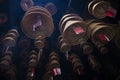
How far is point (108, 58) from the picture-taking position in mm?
2654

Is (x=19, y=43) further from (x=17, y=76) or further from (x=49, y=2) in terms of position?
(x=49, y=2)

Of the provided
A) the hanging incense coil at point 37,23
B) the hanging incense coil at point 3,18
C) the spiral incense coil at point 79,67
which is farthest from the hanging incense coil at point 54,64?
the hanging incense coil at point 3,18

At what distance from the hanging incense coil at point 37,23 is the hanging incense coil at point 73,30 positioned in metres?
0.16

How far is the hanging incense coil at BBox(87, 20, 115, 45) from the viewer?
7.22 ft

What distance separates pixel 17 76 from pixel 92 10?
3.97 ft

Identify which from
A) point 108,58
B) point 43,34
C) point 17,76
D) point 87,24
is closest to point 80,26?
point 87,24

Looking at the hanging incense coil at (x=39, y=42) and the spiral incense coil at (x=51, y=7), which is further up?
the spiral incense coil at (x=51, y=7)

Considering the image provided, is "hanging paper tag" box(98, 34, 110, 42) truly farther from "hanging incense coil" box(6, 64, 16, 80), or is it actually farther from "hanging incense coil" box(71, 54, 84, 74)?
"hanging incense coil" box(6, 64, 16, 80)

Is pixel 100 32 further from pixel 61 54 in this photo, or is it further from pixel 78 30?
pixel 61 54

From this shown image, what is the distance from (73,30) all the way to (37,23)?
408 millimetres

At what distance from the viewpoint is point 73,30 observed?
7.38 ft

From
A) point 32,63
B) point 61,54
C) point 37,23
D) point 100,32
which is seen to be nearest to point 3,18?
point 37,23

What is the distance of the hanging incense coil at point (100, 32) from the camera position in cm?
220

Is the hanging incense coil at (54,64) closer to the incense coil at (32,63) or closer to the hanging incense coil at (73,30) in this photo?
the incense coil at (32,63)
